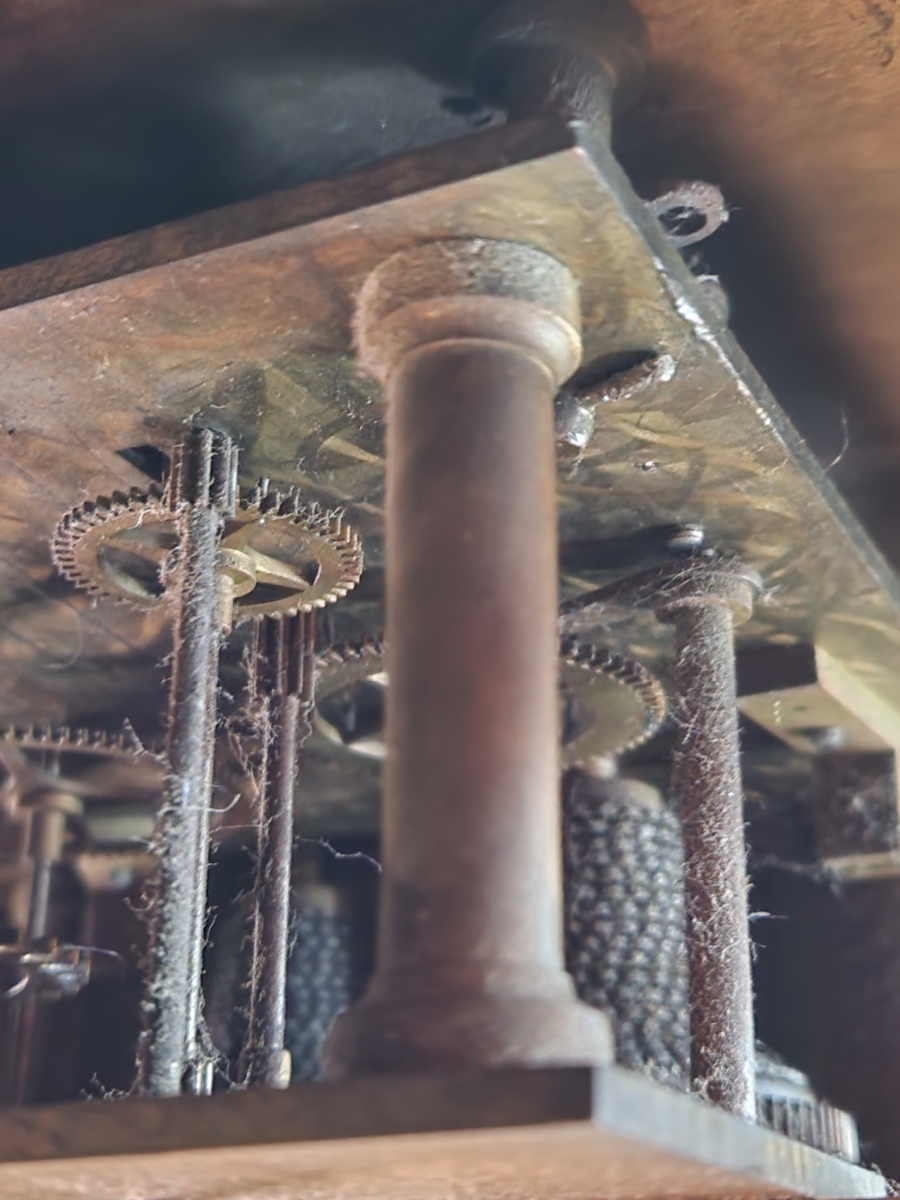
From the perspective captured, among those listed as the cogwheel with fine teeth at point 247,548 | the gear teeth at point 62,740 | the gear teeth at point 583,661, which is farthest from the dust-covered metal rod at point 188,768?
the gear teeth at point 62,740

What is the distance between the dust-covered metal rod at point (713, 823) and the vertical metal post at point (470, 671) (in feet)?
3.53

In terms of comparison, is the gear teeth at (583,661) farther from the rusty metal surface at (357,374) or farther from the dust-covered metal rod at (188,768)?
the dust-covered metal rod at (188,768)

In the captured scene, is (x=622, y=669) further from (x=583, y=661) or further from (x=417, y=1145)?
(x=417, y=1145)

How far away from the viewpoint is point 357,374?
375 cm

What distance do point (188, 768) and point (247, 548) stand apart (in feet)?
2.21

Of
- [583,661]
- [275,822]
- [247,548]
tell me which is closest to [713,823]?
[583,661]

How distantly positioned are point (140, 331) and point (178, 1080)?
153 cm

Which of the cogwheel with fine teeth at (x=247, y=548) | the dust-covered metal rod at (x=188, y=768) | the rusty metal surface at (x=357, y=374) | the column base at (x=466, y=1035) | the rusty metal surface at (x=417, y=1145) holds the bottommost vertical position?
the rusty metal surface at (x=417, y=1145)

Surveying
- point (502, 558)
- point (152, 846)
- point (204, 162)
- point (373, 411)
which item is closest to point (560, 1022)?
point (502, 558)

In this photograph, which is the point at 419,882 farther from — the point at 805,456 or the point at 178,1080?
the point at 805,456

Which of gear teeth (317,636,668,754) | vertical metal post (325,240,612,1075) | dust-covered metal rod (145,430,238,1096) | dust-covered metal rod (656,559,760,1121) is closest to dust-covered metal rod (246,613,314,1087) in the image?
gear teeth (317,636,668,754)

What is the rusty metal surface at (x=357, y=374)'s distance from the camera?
3.32 metres

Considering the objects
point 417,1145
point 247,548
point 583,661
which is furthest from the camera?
point 583,661

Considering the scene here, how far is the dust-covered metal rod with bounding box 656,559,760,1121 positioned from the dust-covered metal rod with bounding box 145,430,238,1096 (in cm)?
117
